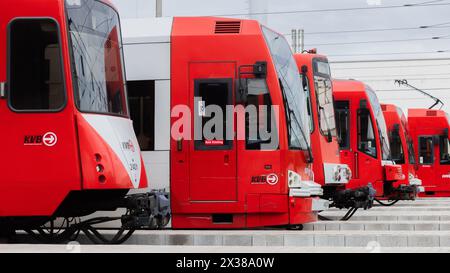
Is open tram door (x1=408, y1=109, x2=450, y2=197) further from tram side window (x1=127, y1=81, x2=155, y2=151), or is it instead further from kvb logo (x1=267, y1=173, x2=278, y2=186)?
tram side window (x1=127, y1=81, x2=155, y2=151)

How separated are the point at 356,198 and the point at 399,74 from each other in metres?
37.5

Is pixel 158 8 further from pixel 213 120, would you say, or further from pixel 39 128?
pixel 39 128

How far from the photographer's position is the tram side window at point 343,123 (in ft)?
77.5

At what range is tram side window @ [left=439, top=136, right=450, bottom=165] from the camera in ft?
115

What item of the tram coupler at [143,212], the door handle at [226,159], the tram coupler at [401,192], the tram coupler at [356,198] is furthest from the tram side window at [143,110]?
the tram coupler at [401,192]

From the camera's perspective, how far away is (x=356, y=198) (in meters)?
18.7

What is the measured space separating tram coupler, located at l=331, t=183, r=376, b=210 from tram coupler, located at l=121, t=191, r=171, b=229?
22.1 feet

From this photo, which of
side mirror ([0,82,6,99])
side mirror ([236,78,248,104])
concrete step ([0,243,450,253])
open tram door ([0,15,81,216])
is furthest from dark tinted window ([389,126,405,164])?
concrete step ([0,243,450,253])

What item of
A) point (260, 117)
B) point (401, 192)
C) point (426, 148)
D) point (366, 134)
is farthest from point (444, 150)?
point (260, 117)

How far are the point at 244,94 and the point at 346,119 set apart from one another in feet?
31.1

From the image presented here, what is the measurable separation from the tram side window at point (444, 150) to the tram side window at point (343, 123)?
39.1ft

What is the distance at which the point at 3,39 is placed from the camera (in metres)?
12.0

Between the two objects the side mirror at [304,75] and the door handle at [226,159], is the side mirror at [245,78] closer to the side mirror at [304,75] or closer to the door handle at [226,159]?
the door handle at [226,159]
